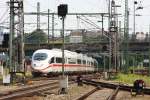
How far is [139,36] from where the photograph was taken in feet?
492

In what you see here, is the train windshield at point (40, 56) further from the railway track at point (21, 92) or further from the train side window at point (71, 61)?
the railway track at point (21, 92)

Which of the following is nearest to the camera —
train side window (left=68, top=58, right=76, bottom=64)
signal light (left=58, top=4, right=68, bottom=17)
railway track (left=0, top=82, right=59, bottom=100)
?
railway track (left=0, top=82, right=59, bottom=100)

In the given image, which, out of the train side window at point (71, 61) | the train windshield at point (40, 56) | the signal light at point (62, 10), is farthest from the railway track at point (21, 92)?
the train side window at point (71, 61)

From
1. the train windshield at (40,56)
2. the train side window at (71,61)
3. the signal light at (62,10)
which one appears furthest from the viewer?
the train side window at (71,61)

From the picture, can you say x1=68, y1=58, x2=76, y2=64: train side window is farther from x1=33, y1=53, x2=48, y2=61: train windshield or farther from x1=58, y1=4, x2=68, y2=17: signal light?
x1=58, y1=4, x2=68, y2=17: signal light

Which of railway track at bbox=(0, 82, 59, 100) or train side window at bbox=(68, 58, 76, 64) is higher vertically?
train side window at bbox=(68, 58, 76, 64)

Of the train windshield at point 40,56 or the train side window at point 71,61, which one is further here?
the train side window at point 71,61

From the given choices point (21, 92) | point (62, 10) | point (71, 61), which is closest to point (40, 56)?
point (71, 61)

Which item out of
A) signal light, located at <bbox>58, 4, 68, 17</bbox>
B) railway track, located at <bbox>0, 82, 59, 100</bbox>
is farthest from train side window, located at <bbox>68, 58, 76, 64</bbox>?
signal light, located at <bbox>58, 4, 68, 17</bbox>

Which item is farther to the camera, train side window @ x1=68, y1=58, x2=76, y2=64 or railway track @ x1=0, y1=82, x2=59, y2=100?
train side window @ x1=68, y1=58, x2=76, y2=64

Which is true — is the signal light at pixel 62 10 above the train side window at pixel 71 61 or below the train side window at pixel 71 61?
above

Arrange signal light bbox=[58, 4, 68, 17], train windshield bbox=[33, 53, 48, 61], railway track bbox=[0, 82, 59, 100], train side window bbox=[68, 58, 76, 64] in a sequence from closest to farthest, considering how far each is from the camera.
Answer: railway track bbox=[0, 82, 59, 100]
signal light bbox=[58, 4, 68, 17]
train windshield bbox=[33, 53, 48, 61]
train side window bbox=[68, 58, 76, 64]

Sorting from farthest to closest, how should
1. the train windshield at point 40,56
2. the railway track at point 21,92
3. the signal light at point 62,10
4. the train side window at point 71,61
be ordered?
the train side window at point 71,61 → the train windshield at point 40,56 → the signal light at point 62,10 → the railway track at point 21,92

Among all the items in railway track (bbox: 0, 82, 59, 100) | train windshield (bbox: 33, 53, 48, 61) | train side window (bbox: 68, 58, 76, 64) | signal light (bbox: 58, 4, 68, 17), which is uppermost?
signal light (bbox: 58, 4, 68, 17)
